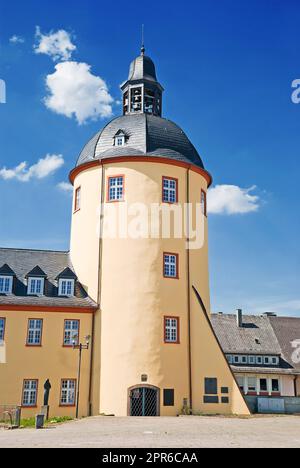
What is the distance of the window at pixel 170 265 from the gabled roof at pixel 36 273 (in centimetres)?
664

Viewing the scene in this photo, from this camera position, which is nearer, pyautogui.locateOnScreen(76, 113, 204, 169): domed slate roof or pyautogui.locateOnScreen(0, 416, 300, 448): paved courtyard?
pyautogui.locateOnScreen(0, 416, 300, 448): paved courtyard

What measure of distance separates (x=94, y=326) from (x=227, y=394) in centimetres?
787

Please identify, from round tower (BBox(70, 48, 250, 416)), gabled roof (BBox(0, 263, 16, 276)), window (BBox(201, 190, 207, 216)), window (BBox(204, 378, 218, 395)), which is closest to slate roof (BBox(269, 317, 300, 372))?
round tower (BBox(70, 48, 250, 416))

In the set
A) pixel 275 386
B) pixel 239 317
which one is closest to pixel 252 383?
pixel 275 386

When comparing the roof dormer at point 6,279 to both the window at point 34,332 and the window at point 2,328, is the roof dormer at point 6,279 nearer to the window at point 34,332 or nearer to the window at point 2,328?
the window at point 2,328

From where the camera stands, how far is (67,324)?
94.6 feet

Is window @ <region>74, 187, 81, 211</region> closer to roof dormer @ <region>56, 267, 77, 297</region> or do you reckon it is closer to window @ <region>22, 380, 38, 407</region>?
roof dormer @ <region>56, 267, 77, 297</region>

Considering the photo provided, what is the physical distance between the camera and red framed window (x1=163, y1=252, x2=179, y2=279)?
29500 mm

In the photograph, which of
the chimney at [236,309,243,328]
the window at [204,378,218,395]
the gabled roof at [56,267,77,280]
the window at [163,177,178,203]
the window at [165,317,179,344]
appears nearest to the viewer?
the window at [204,378,218,395]

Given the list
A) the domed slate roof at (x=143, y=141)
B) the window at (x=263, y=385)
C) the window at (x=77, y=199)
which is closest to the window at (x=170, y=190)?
the domed slate roof at (x=143, y=141)

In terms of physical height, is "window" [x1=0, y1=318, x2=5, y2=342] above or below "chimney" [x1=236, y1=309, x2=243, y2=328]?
below

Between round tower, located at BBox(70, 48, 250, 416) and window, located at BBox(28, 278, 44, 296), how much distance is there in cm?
237

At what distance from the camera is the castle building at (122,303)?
2758 cm
